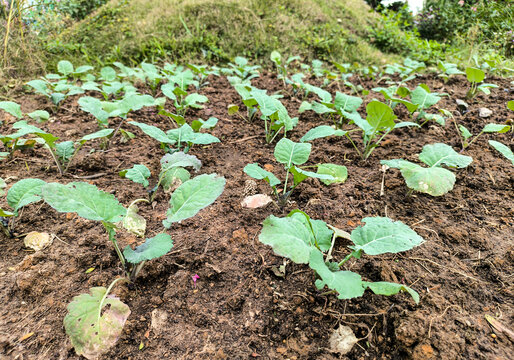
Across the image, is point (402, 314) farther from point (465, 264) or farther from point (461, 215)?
point (461, 215)

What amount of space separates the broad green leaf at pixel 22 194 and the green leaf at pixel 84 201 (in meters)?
0.33

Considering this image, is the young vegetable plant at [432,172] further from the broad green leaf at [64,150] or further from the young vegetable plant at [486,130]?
the broad green leaf at [64,150]

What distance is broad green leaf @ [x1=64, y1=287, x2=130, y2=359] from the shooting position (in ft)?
3.00

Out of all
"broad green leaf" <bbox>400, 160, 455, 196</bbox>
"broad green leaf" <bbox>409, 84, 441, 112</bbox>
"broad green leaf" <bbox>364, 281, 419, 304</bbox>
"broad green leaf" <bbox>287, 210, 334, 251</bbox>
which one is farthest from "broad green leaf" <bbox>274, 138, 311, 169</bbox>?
"broad green leaf" <bbox>409, 84, 441, 112</bbox>

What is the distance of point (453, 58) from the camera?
434 centimetres

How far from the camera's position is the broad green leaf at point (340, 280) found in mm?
900

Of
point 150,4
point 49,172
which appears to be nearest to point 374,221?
point 49,172

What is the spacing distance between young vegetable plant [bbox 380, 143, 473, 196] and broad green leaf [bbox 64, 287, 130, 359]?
132cm

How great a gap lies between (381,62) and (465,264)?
11.9 ft

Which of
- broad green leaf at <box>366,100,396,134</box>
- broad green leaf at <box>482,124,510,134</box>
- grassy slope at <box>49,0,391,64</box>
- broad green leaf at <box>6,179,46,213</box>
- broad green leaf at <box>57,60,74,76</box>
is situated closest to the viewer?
broad green leaf at <box>6,179,46,213</box>

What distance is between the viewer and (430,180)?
1.41 meters

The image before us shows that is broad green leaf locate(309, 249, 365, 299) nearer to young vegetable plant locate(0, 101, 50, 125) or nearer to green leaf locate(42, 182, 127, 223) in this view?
green leaf locate(42, 182, 127, 223)

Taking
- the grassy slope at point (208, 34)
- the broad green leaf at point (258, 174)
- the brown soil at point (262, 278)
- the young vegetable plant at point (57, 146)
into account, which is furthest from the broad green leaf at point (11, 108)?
the grassy slope at point (208, 34)

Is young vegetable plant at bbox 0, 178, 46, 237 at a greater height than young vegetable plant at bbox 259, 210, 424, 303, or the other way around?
young vegetable plant at bbox 259, 210, 424, 303
